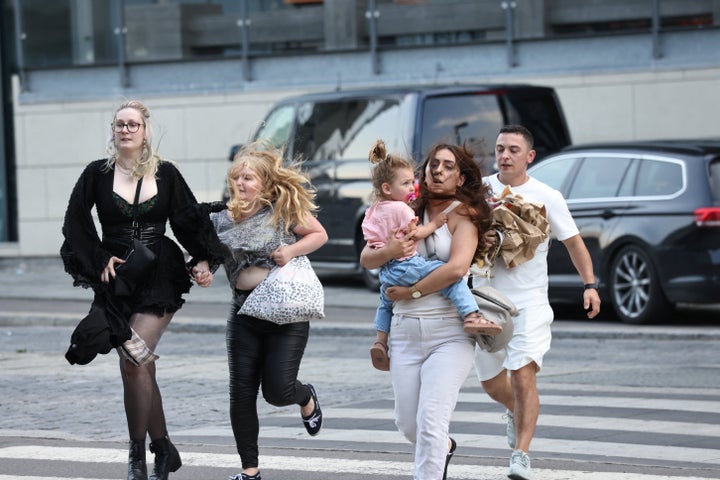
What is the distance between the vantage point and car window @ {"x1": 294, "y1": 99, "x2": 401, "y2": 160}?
1681 cm

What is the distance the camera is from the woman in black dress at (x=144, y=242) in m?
7.13

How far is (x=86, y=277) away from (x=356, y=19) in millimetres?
14834

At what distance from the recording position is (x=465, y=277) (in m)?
6.50

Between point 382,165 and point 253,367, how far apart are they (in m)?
1.17

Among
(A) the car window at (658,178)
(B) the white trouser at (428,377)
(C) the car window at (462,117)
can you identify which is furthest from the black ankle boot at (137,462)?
(C) the car window at (462,117)

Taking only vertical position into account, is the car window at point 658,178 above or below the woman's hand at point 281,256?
below

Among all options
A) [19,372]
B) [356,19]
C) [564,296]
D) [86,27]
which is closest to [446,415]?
[19,372]

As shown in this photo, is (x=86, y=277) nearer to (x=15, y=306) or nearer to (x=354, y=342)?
(x=354, y=342)

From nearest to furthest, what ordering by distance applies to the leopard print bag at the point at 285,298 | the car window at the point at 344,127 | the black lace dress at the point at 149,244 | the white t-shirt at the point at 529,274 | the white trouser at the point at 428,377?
1. the white trouser at the point at 428,377
2. the leopard print bag at the point at 285,298
3. the black lace dress at the point at 149,244
4. the white t-shirt at the point at 529,274
5. the car window at the point at 344,127

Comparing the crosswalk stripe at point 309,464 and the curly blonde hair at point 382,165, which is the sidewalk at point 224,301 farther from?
the curly blonde hair at point 382,165

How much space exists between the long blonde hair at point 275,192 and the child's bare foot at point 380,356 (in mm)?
802

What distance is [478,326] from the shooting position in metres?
6.34

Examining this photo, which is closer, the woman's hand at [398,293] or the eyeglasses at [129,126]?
the woman's hand at [398,293]

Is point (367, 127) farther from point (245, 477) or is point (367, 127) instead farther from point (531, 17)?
point (245, 477)
